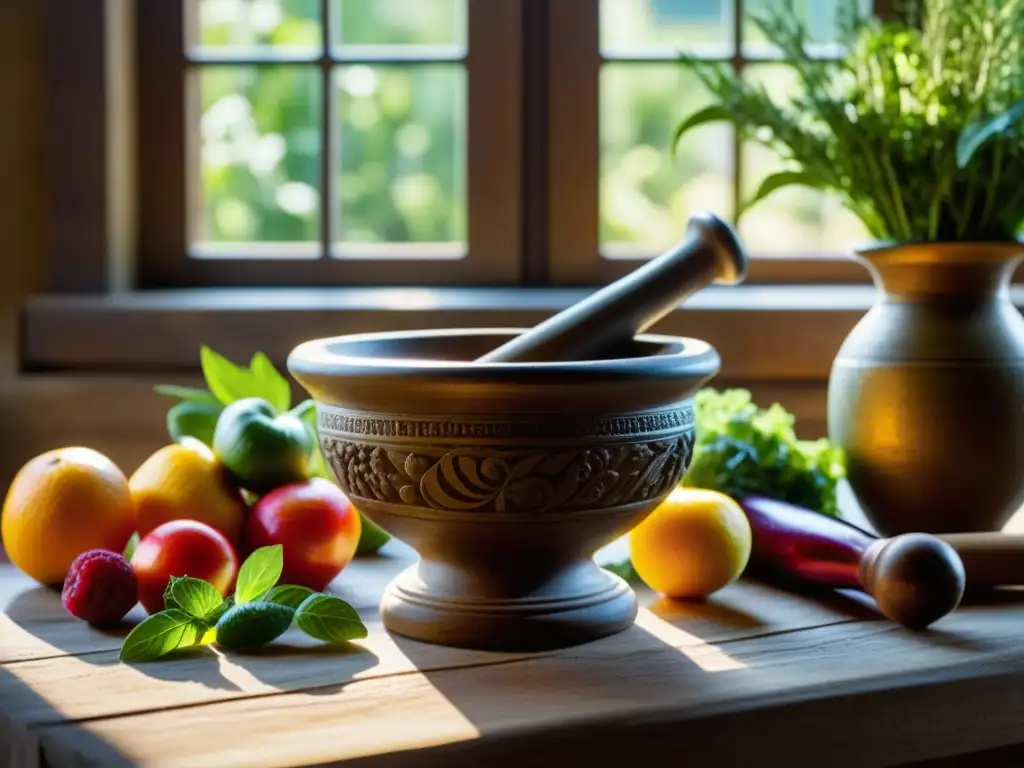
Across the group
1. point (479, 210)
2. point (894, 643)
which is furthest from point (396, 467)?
point (479, 210)

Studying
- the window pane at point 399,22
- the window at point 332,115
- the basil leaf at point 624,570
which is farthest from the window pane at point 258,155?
the basil leaf at point 624,570

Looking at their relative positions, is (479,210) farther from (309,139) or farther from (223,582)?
(223,582)

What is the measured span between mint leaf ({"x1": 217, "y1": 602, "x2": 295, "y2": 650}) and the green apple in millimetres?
236

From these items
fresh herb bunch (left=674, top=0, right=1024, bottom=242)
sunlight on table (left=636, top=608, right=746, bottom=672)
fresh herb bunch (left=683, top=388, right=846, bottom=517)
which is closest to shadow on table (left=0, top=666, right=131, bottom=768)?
sunlight on table (left=636, top=608, right=746, bottom=672)

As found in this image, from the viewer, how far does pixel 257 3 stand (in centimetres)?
190

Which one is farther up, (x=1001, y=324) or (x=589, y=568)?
(x=1001, y=324)

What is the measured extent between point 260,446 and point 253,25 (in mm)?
1067

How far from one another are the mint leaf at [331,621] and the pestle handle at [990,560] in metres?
0.44

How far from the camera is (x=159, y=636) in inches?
31.0

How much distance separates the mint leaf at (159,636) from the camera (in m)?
0.78

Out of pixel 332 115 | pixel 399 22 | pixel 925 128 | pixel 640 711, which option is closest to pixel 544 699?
pixel 640 711

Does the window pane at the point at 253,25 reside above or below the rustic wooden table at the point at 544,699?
above

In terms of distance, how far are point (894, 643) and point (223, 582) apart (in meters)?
0.45

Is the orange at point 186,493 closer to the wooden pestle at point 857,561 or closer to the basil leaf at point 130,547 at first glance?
the basil leaf at point 130,547
